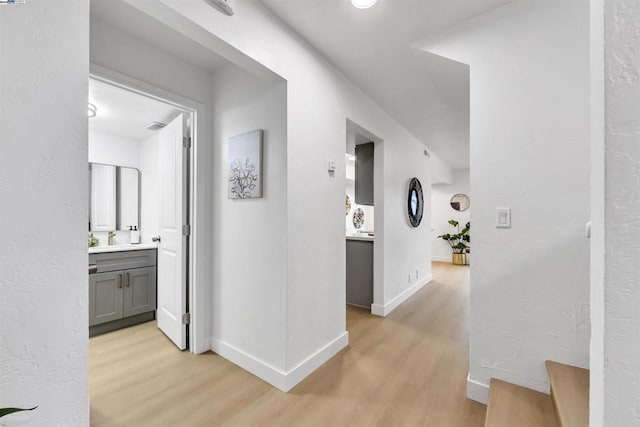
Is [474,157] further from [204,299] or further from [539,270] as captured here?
[204,299]

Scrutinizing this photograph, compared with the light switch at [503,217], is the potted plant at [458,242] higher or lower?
lower

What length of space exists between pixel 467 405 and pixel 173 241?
2555 millimetres

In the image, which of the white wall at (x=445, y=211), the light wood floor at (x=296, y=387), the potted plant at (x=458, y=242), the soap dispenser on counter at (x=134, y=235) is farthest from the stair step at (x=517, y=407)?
the white wall at (x=445, y=211)

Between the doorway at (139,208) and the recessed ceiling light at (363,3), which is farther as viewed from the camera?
the doorway at (139,208)

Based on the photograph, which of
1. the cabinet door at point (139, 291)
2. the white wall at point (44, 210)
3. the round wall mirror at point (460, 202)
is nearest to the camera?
the white wall at point (44, 210)

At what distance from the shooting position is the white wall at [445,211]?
7.21 meters

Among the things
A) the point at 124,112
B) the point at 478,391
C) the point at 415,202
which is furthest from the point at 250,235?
the point at 415,202

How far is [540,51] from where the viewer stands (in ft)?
5.04

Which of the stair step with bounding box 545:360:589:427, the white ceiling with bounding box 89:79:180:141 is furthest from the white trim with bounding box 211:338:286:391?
the white ceiling with bounding box 89:79:180:141

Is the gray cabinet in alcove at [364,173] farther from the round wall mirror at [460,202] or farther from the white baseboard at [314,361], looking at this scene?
the round wall mirror at [460,202]

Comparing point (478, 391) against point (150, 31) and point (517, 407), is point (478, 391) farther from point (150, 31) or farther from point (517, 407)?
point (150, 31)

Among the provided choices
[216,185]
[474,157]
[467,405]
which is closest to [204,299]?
[216,185]

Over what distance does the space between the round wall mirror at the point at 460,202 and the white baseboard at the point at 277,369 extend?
19.7 ft

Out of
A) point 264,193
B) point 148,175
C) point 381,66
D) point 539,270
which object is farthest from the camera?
point 148,175
